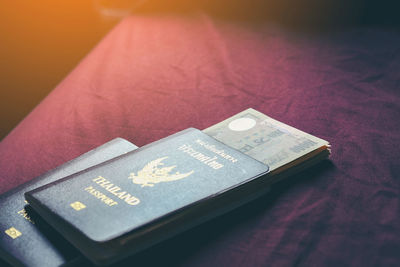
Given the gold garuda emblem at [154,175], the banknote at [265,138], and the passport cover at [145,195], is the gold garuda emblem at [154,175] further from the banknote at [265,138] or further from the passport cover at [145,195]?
the banknote at [265,138]

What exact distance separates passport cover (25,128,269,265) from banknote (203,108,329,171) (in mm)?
48

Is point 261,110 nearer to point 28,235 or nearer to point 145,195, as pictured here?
point 145,195

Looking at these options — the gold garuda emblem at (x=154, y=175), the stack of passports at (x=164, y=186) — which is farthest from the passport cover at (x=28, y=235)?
the gold garuda emblem at (x=154, y=175)

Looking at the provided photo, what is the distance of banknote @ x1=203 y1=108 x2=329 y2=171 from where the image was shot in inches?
30.0

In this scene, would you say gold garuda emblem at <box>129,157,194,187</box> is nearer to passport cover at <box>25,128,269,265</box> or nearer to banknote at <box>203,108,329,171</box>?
passport cover at <box>25,128,269,265</box>

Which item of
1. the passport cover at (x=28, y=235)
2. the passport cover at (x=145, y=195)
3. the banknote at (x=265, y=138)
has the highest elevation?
the passport cover at (x=145, y=195)

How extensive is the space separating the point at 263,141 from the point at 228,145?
62 millimetres

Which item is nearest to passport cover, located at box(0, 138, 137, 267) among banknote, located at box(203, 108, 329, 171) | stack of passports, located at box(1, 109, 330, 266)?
stack of passports, located at box(1, 109, 330, 266)

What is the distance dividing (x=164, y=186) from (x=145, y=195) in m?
0.03

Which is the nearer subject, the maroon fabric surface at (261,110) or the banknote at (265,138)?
the maroon fabric surface at (261,110)

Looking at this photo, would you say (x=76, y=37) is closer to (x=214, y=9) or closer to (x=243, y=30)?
(x=214, y=9)

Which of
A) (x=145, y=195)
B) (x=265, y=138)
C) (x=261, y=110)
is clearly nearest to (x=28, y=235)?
(x=145, y=195)

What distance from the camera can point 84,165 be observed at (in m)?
0.80

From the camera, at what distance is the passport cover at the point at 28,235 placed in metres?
0.61
